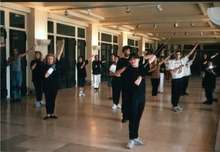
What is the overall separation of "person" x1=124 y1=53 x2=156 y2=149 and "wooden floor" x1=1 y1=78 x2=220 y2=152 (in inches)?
10.2

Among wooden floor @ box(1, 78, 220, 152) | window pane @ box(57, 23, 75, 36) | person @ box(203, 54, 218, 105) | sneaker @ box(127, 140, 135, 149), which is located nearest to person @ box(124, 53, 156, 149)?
sneaker @ box(127, 140, 135, 149)

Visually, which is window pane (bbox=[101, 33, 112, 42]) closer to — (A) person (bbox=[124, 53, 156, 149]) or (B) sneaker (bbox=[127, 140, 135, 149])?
(A) person (bbox=[124, 53, 156, 149])

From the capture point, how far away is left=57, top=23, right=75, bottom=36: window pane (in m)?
16.0

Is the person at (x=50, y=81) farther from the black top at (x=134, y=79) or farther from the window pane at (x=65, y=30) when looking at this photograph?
the window pane at (x=65, y=30)

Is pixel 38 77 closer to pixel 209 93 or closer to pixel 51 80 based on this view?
pixel 51 80

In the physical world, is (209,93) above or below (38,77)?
below

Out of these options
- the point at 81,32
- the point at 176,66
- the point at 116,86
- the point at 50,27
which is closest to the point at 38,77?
the point at 116,86

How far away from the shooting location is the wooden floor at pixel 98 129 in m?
5.73

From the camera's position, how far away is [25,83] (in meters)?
13.1

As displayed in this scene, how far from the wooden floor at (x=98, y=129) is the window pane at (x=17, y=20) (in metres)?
3.42

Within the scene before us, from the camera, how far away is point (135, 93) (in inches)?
224

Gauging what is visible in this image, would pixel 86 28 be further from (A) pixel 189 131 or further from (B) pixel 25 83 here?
(A) pixel 189 131

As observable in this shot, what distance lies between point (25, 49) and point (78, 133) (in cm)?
731

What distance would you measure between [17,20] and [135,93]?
841 cm
